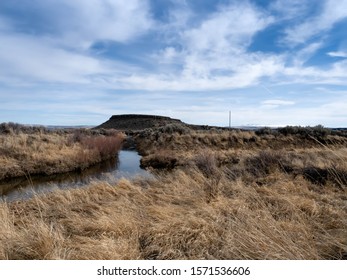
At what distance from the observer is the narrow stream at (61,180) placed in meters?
10.5

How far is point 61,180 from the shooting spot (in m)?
13.6

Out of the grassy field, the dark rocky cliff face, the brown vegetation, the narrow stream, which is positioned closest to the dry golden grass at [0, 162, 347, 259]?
the grassy field

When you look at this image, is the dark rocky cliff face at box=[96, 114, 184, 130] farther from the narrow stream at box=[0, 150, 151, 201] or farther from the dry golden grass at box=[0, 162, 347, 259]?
the dry golden grass at box=[0, 162, 347, 259]

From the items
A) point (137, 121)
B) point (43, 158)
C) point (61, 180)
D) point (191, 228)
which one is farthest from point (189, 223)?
point (137, 121)

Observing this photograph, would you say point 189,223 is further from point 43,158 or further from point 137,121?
point 137,121

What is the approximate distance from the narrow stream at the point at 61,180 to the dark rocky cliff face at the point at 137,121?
58.9 meters

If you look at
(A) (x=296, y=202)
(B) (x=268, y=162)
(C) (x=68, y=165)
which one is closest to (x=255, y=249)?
(A) (x=296, y=202)

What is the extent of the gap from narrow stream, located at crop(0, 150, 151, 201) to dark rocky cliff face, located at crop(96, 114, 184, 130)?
193ft

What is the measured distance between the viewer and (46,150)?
57.6 feet

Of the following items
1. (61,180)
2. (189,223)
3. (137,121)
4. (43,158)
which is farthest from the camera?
(137,121)

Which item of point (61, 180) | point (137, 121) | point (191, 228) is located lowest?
point (61, 180)

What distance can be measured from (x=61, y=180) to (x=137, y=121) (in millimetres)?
70642

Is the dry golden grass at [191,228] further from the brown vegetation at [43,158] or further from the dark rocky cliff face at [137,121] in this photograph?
the dark rocky cliff face at [137,121]

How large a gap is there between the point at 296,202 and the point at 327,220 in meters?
1.04
